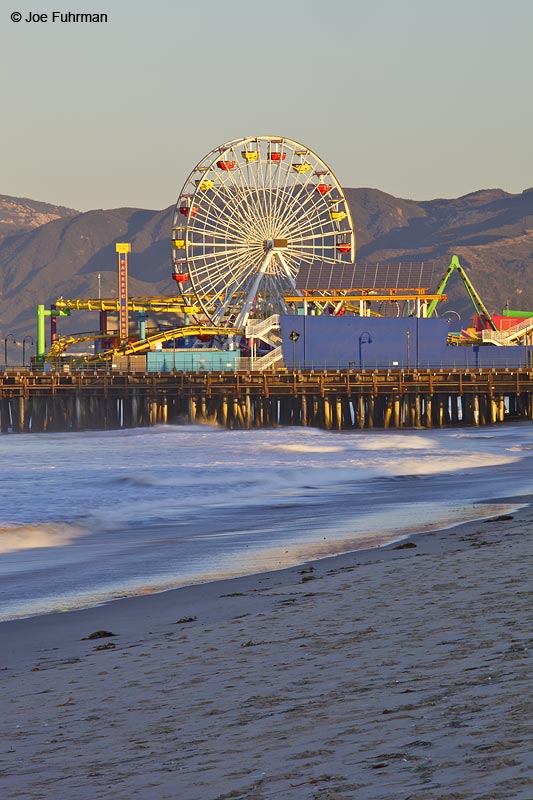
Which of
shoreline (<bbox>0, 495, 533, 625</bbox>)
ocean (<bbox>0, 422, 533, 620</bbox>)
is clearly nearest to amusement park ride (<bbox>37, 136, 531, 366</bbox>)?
ocean (<bbox>0, 422, 533, 620</bbox>)

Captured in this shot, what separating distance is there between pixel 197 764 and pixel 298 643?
343cm

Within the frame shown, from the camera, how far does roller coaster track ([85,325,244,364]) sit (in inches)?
3981

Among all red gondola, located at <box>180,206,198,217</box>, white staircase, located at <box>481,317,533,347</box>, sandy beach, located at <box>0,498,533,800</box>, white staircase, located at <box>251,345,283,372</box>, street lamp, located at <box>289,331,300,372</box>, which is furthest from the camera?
red gondola, located at <box>180,206,198,217</box>

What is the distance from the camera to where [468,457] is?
4512cm

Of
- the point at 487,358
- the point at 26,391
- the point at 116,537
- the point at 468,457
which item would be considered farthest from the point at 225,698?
the point at 487,358

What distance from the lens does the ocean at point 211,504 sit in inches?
690

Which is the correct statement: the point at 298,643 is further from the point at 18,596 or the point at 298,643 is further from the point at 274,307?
the point at 274,307

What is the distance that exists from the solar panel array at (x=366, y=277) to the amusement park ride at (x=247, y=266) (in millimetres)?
186

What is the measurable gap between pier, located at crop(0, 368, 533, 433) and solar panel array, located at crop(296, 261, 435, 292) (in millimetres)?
20669

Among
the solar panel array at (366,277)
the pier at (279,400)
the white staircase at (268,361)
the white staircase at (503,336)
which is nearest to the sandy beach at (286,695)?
the pier at (279,400)

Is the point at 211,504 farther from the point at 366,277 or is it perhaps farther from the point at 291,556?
the point at 366,277

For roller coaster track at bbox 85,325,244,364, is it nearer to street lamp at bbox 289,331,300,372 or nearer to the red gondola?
the red gondola

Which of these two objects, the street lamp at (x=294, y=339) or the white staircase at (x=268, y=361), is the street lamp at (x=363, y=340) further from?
the white staircase at (x=268, y=361)

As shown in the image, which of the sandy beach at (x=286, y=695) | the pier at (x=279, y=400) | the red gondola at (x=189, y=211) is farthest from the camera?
the red gondola at (x=189, y=211)
